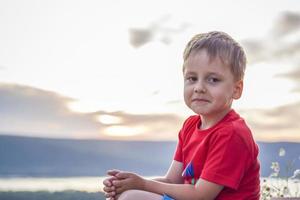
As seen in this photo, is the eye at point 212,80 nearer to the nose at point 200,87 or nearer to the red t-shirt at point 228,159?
the nose at point 200,87

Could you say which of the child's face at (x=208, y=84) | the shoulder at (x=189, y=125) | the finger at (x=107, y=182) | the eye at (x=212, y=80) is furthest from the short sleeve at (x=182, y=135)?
the finger at (x=107, y=182)

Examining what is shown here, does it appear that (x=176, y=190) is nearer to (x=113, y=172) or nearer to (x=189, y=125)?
(x=113, y=172)

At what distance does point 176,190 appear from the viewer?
2480 mm

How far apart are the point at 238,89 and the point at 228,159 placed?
1.20 feet

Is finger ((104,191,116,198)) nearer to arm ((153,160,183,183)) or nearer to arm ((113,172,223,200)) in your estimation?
arm ((113,172,223,200))

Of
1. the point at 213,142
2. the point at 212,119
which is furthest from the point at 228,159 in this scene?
the point at 212,119

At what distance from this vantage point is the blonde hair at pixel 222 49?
8.24 feet

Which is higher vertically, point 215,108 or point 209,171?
point 215,108

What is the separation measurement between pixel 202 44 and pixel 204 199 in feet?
2.27

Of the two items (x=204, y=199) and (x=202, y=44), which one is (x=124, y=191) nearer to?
(x=204, y=199)

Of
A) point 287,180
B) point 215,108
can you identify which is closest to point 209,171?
point 215,108

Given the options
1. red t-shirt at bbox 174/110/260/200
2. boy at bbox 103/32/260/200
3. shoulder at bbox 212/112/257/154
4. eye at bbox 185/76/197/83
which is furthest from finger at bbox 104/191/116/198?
eye at bbox 185/76/197/83

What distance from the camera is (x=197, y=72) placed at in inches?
99.3

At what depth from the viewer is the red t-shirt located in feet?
7.89
